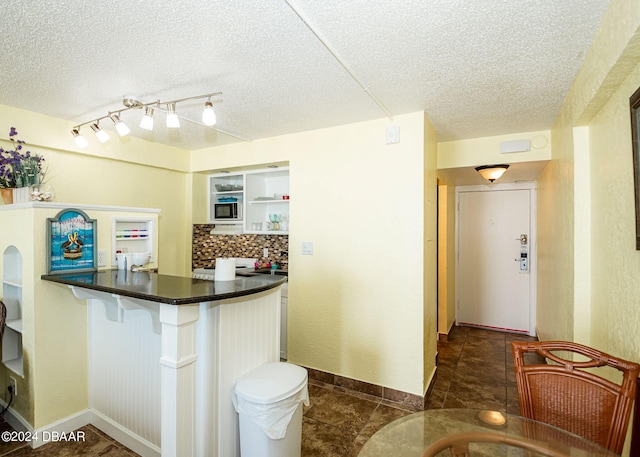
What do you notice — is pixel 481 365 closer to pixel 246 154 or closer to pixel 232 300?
pixel 232 300

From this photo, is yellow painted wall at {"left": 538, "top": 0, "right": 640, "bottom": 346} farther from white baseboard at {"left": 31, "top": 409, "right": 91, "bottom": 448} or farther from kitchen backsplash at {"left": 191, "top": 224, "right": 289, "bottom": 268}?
white baseboard at {"left": 31, "top": 409, "right": 91, "bottom": 448}

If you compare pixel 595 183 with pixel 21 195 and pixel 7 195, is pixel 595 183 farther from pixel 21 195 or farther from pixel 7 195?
pixel 7 195

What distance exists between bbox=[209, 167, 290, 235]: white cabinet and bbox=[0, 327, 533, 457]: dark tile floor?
1881mm

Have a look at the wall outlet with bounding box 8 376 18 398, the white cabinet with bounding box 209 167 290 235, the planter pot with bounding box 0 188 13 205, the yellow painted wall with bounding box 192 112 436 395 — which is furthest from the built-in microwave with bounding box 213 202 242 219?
the wall outlet with bounding box 8 376 18 398

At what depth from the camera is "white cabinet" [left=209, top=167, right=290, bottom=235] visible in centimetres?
391

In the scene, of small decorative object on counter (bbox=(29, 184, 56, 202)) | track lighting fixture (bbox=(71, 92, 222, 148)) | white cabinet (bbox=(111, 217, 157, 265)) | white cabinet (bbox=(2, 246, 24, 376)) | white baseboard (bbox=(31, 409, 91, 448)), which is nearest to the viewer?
track lighting fixture (bbox=(71, 92, 222, 148))

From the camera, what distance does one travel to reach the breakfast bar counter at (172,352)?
1.57 meters

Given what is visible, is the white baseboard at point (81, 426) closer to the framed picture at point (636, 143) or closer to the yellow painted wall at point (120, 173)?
the yellow painted wall at point (120, 173)

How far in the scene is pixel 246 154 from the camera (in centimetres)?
366

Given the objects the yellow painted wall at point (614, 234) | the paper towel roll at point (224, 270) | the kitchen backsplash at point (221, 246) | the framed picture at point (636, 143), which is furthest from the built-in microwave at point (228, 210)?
the framed picture at point (636, 143)

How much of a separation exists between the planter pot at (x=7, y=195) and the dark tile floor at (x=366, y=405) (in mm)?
1670

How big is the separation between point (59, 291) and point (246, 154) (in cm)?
214

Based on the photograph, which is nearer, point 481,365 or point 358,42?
point 358,42

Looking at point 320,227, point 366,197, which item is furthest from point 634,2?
point 320,227
